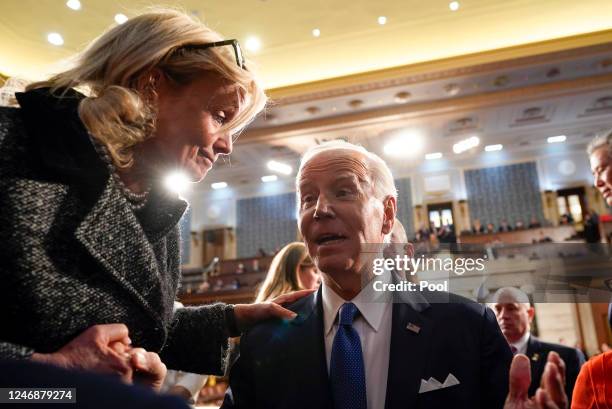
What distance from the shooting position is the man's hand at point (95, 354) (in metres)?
0.78

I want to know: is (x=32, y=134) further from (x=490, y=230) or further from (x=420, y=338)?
(x=490, y=230)

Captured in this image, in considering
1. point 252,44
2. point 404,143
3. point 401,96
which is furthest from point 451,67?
point 252,44

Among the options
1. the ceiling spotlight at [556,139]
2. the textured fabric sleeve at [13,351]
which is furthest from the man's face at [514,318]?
the ceiling spotlight at [556,139]

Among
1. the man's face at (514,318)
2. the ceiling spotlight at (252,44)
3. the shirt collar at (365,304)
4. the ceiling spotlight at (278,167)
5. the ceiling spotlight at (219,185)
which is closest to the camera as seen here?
the shirt collar at (365,304)

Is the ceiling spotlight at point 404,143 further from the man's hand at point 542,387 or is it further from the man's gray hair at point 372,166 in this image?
the man's hand at point 542,387

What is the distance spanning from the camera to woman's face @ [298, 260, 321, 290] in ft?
8.53

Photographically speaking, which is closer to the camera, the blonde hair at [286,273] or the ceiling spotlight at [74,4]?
the blonde hair at [286,273]

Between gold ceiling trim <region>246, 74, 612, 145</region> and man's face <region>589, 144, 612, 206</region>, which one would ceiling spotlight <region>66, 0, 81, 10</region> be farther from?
man's face <region>589, 144, 612, 206</region>

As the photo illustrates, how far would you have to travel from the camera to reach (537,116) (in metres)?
10.5

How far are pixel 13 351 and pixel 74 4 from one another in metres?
8.03

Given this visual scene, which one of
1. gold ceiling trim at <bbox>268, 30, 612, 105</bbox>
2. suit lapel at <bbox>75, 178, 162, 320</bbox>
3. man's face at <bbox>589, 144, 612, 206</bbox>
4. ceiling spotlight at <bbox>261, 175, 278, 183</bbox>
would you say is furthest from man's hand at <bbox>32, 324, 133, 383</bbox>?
ceiling spotlight at <bbox>261, 175, 278, 183</bbox>

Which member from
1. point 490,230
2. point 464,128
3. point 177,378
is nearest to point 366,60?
point 464,128

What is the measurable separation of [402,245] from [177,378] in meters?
2.06

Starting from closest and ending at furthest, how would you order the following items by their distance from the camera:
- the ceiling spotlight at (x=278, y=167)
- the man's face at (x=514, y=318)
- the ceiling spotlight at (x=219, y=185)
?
1. the man's face at (x=514, y=318)
2. the ceiling spotlight at (x=278, y=167)
3. the ceiling spotlight at (x=219, y=185)
